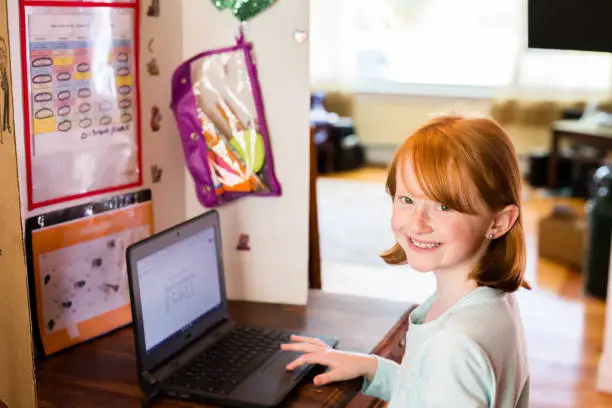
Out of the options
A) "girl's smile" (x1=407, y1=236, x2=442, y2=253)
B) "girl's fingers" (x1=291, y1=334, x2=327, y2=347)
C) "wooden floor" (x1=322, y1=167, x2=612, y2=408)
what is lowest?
"wooden floor" (x1=322, y1=167, x2=612, y2=408)

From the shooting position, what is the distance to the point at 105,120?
1.64m

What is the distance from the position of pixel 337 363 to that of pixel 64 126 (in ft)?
2.11

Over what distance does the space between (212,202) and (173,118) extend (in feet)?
0.65

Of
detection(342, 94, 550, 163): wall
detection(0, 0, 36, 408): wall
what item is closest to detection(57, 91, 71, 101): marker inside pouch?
detection(0, 0, 36, 408): wall

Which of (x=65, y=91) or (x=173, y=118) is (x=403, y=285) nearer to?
(x=173, y=118)

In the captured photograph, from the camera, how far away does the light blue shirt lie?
1134mm

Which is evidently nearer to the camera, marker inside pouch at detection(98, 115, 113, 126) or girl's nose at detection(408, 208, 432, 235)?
girl's nose at detection(408, 208, 432, 235)

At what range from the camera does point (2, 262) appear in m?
1.28

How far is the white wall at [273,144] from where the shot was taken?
174 centimetres

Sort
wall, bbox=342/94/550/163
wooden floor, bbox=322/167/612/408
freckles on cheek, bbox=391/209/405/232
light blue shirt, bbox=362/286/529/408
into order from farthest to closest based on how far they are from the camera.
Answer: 1. wall, bbox=342/94/550/163
2. wooden floor, bbox=322/167/612/408
3. freckles on cheek, bbox=391/209/405/232
4. light blue shirt, bbox=362/286/529/408

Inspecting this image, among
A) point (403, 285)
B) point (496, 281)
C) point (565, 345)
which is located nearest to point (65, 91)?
point (496, 281)

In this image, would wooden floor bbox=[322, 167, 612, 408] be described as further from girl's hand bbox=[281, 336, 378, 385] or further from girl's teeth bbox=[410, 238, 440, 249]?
girl's teeth bbox=[410, 238, 440, 249]

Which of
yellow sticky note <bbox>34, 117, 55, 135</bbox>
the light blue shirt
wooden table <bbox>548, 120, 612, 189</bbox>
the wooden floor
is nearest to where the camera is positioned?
the light blue shirt

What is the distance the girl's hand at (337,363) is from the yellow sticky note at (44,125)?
584 mm
